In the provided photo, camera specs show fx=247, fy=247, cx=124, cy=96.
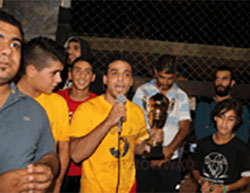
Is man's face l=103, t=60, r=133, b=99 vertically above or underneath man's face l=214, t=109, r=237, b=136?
above

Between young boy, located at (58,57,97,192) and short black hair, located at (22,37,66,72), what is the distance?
0.97 feet

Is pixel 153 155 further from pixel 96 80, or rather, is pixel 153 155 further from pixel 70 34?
pixel 70 34

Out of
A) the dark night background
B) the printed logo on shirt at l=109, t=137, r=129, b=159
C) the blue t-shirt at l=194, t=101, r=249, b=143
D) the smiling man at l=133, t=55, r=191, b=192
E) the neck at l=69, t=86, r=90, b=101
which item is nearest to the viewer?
the printed logo on shirt at l=109, t=137, r=129, b=159

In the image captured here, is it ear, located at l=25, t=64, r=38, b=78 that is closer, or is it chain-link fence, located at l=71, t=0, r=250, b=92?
ear, located at l=25, t=64, r=38, b=78

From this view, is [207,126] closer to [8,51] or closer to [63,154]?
[63,154]

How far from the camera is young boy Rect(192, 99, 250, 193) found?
1.84 metres

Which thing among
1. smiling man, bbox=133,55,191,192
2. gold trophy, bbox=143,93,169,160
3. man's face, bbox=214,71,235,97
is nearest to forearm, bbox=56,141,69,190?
gold trophy, bbox=143,93,169,160

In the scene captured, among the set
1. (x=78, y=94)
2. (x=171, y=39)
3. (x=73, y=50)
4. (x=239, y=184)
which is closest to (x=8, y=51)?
(x=78, y=94)

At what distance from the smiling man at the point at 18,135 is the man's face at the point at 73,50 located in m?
1.17

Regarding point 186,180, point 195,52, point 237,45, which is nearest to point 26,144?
point 186,180

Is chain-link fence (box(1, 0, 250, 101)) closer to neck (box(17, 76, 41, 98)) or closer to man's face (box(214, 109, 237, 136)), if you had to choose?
man's face (box(214, 109, 237, 136))

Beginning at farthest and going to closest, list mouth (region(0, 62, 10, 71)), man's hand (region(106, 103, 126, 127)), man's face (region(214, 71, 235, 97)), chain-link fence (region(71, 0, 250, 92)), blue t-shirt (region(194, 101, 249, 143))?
chain-link fence (region(71, 0, 250, 92))
man's face (region(214, 71, 235, 97))
blue t-shirt (region(194, 101, 249, 143))
man's hand (region(106, 103, 126, 127))
mouth (region(0, 62, 10, 71))

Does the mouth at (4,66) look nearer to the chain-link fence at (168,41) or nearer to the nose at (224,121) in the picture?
the nose at (224,121)

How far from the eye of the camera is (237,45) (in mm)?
4133
